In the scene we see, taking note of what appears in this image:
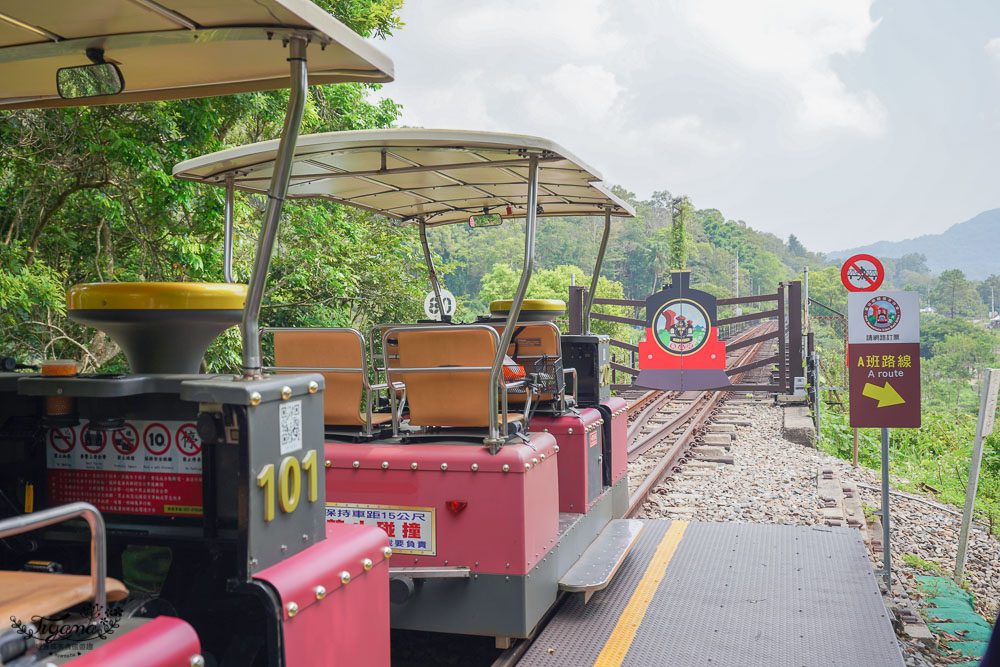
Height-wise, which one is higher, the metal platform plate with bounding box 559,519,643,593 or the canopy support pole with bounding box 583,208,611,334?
the canopy support pole with bounding box 583,208,611,334

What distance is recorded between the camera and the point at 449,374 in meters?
4.11

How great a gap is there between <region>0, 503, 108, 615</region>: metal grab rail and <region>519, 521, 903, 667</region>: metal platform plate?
2518mm

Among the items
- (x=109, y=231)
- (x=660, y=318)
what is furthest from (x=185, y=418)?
(x=660, y=318)

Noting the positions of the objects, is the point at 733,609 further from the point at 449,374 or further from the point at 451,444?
the point at 449,374

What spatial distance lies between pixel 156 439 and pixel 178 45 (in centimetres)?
120

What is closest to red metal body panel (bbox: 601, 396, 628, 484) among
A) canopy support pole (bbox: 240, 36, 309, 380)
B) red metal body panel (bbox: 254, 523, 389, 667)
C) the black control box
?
the black control box

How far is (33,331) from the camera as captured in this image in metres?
7.96

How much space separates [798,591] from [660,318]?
10.1 m

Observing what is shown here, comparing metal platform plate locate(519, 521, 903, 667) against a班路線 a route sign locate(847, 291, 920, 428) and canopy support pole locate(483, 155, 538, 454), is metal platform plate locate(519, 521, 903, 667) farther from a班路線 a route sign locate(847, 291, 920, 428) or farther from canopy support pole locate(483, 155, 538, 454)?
canopy support pole locate(483, 155, 538, 454)

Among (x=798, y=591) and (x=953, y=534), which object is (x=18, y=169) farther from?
(x=953, y=534)

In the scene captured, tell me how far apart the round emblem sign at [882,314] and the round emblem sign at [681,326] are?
8.86 metres

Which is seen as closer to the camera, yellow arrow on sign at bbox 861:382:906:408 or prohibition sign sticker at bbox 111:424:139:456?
prohibition sign sticker at bbox 111:424:139:456

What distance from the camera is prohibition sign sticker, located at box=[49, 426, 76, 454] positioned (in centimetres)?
256

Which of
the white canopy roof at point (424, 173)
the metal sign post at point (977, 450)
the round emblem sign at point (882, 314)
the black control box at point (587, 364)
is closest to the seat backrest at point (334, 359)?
the white canopy roof at point (424, 173)
